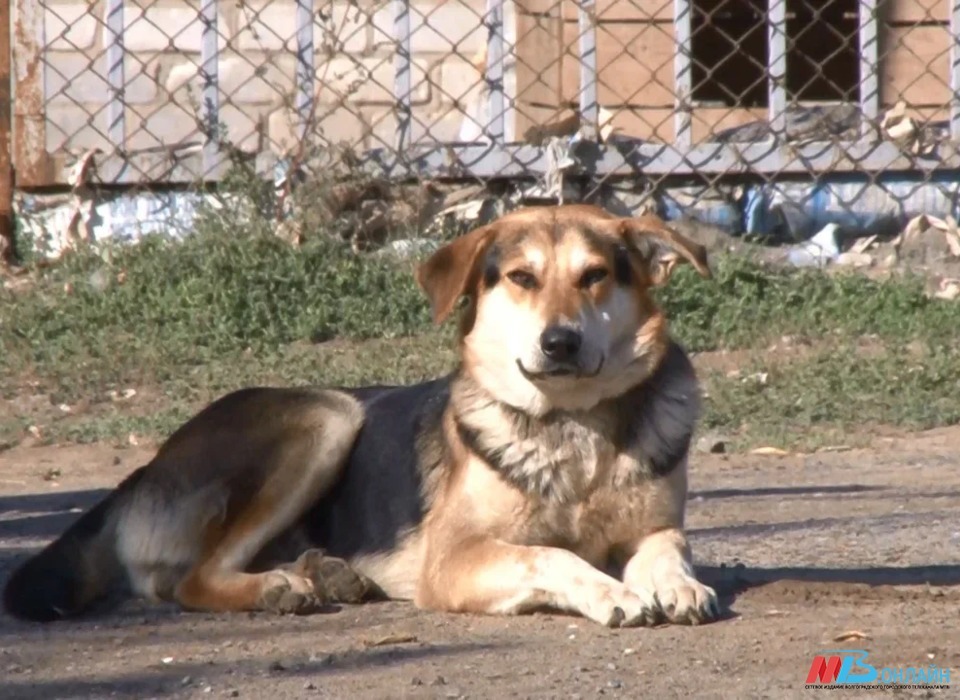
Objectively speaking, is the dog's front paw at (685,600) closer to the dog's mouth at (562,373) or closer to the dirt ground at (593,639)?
the dirt ground at (593,639)

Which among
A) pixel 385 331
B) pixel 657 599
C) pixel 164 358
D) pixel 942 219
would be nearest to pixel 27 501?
pixel 164 358

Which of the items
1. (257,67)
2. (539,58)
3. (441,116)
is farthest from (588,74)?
(257,67)

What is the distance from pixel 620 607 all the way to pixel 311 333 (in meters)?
4.70

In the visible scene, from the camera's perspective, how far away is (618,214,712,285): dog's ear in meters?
4.62

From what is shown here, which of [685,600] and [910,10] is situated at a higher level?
[910,10]

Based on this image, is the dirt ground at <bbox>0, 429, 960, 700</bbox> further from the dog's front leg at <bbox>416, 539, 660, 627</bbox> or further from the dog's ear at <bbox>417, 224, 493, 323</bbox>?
the dog's ear at <bbox>417, 224, 493, 323</bbox>

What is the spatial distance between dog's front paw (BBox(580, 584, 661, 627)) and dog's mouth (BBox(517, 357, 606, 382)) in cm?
57

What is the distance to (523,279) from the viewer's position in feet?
14.8

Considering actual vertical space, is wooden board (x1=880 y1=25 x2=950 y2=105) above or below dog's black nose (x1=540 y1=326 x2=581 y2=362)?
above

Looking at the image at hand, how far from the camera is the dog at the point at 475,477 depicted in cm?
438

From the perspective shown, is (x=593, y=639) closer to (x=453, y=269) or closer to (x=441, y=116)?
(x=453, y=269)

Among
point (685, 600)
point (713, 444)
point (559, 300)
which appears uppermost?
point (559, 300)

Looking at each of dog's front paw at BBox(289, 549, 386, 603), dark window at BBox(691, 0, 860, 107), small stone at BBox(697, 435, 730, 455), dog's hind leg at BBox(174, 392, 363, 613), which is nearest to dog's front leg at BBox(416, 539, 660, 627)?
dog's front paw at BBox(289, 549, 386, 603)

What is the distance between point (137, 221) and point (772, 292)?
128 inches
